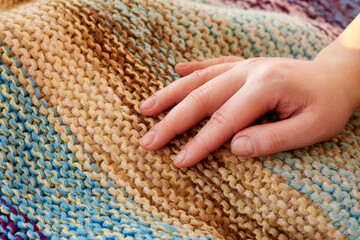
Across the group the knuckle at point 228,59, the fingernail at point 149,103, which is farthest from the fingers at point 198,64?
the fingernail at point 149,103

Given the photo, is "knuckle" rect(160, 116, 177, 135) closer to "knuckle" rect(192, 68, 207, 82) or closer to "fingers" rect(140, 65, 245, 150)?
"fingers" rect(140, 65, 245, 150)

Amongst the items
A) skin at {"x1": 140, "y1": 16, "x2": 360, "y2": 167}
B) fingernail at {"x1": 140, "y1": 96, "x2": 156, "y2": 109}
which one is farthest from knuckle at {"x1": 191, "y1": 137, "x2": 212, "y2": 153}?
fingernail at {"x1": 140, "y1": 96, "x2": 156, "y2": 109}

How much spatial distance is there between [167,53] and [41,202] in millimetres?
363

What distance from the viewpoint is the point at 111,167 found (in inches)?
26.4

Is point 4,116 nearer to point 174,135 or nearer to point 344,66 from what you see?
point 174,135

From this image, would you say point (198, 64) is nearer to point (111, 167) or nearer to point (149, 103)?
point (149, 103)

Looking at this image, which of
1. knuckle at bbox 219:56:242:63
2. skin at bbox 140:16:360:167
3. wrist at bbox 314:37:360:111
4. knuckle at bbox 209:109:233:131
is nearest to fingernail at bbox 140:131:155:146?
skin at bbox 140:16:360:167

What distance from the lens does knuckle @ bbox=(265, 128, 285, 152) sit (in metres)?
0.68

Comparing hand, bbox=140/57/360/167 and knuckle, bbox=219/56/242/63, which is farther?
knuckle, bbox=219/56/242/63

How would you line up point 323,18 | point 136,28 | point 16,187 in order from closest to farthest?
point 16,187 < point 136,28 < point 323,18

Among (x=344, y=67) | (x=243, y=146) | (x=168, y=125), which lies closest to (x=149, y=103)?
(x=168, y=125)

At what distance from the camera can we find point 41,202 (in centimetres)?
64

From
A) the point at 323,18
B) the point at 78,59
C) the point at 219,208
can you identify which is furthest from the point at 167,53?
the point at 323,18

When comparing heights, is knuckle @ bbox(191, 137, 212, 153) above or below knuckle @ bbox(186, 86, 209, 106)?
below
